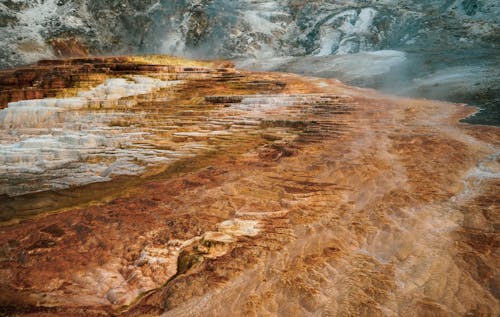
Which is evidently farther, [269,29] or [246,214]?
[269,29]

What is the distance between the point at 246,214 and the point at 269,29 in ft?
76.2

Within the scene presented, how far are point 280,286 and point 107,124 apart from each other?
20.4 feet

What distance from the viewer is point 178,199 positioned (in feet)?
13.9

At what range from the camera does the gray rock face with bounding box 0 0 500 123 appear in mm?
17505

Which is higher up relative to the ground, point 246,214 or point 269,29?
point 269,29

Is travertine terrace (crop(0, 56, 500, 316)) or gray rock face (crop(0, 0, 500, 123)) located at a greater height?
gray rock face (crop(0, 0, 500, 123))

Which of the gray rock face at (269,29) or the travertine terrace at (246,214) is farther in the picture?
the gray rock face at (269,29)

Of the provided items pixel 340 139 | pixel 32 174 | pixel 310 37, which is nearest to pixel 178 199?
pixel 32 174

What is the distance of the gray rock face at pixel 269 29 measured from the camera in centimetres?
1750

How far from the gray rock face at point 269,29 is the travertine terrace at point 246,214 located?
9582 millimetres

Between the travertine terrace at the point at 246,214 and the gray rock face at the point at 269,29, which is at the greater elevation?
the gray rock face at the point at 269,29

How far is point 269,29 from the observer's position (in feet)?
81.3

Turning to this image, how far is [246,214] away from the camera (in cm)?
383

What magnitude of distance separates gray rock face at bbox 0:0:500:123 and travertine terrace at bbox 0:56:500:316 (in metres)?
9.58
